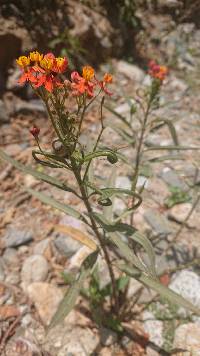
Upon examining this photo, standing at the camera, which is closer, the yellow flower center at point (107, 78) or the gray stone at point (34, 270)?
the yellow flower center at point (107, 78)

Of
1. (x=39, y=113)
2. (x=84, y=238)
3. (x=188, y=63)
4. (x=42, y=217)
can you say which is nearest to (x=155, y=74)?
(x=84, y=238)

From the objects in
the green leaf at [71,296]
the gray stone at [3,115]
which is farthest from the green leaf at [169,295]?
the gray stone at [3,115]

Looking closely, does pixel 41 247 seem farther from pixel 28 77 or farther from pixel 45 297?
pixel 28 77

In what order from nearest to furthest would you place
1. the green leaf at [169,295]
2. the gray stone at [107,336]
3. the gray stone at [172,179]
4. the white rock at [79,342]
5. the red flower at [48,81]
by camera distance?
the red flower at [48,81] → the green leaf at [169,295] → the white rock at [79,342] → the gray stone at [107,336] → the gray stone at [172,179]

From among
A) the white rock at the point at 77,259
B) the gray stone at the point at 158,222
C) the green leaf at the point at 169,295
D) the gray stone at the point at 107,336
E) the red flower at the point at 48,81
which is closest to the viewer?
the red flower at the point at 48,81

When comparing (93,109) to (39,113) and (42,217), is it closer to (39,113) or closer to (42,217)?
(39,113)

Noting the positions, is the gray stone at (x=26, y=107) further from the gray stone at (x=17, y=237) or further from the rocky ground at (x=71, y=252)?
the gray stone at (x=17, y=237)

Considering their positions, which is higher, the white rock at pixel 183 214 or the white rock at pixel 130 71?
the white rock at pixel 130 71
